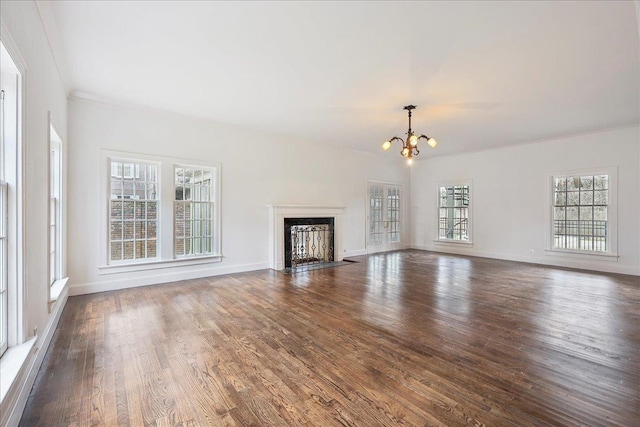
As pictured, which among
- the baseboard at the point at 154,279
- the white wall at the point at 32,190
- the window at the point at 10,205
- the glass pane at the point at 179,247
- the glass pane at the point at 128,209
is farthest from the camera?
the glass pane at the point at 179,247

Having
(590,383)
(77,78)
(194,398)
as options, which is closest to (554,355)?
(590,383)

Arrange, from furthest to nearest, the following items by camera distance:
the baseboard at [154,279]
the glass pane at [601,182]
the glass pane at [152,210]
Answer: the glass pane at [601,182] → the glass pane at [152,210] → the baseboard at [154,279]

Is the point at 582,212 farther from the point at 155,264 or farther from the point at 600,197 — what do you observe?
the point at 155,264

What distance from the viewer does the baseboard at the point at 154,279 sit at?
14.7ft

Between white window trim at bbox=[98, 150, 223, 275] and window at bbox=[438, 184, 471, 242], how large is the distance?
6617 millimetres

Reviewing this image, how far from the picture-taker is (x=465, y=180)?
8.55m

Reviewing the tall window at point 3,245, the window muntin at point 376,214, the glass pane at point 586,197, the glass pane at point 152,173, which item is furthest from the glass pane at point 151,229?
the glass pane at point 586,197

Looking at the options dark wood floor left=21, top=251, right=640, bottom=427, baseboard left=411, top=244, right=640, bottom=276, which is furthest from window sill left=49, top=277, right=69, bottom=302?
baseboard left=411, top=244, right=640, bottom=276

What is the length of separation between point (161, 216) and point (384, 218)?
6239 millimetres

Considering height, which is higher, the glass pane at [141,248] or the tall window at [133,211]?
the tall window at [133,211]

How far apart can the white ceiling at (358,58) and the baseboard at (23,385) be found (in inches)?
112

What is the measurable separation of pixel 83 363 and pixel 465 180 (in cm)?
891

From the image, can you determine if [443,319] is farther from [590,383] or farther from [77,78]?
[77,78]

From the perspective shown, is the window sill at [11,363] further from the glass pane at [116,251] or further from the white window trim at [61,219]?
the glass pane at [116,251]
